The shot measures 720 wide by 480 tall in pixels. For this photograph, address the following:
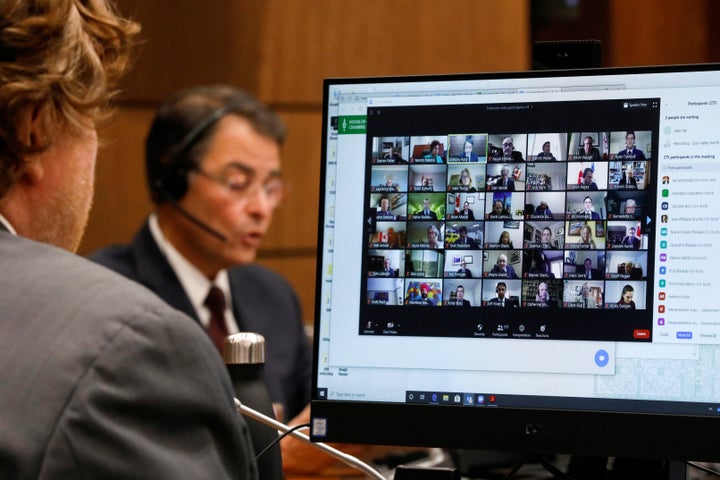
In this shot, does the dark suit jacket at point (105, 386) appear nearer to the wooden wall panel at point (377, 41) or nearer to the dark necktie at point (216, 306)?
the dark necktie at point (216, 306)

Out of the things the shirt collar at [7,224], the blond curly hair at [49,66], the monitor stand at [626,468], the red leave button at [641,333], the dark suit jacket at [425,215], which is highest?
the blond curly hair at [49,66]

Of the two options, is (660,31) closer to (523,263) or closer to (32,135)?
(523,263)

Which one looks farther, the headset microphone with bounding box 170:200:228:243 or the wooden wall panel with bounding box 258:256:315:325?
the wooden wall panel with bounding box 258:256:315:325

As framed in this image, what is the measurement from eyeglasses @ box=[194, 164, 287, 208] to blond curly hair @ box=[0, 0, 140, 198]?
Result: 1469 mm

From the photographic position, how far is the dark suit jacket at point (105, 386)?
0.69 meters

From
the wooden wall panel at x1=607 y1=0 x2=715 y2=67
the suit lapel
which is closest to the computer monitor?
the suit lapel

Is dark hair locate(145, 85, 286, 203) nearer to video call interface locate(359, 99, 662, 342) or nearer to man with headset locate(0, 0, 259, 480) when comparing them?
video call interface locate(359, 99, 662, 342)

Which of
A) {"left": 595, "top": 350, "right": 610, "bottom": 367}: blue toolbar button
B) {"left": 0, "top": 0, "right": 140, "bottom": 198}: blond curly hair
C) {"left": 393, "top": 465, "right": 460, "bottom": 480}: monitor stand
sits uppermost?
{"left": 0, "top": 0, "right": 140, "bottom": 198}: blond curly hair

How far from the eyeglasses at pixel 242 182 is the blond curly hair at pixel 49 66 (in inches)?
57.8

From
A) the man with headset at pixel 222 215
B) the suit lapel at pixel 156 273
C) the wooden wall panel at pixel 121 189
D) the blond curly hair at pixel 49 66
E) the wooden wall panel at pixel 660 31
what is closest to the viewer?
the blond curly hair at pixel 49 66

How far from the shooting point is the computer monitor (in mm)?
1022

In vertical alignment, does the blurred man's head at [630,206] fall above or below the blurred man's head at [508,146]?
below

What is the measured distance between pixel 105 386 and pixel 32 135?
1.04 feet

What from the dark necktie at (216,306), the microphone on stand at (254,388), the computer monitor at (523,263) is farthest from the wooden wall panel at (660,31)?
the microphone on stand at (254,388)
